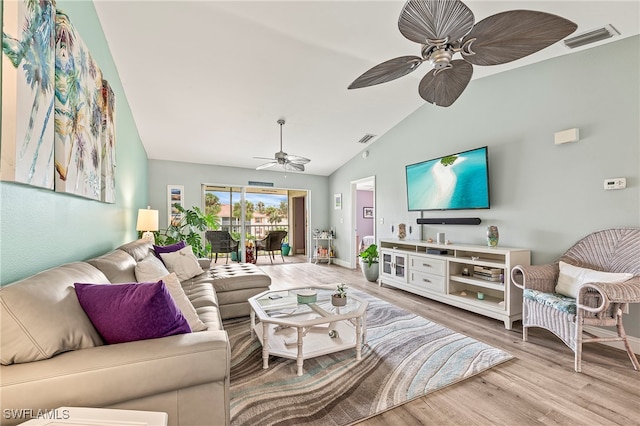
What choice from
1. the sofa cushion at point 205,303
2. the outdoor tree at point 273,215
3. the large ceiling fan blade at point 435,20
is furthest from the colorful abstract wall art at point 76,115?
the outdoor tree at point 273,215

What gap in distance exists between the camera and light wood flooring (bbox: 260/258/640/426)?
1.56m

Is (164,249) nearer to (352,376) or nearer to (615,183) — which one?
(352,376)

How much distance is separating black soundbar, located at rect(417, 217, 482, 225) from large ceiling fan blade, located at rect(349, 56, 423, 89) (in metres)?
2.39

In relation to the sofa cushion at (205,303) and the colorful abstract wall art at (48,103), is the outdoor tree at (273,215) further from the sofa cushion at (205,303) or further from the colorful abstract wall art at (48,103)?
the colorful abstract wall art at (48,103)

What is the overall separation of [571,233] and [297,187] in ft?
17.7

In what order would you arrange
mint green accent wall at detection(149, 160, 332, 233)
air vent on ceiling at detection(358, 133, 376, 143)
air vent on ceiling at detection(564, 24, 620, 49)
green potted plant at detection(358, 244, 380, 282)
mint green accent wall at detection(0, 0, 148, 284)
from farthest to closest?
mint green accent wall at detection(149, 160, 332, 233) → air vent on ceiling at detection(358, 133, 376, 143) → green potted plant at detection(358, 244, 380, 282) → air vent on ceiling at detection(564, 24, 620, 49) → mint green accent wall at detection(0, 0, 148, 284)

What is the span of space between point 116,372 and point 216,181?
18.2 feet

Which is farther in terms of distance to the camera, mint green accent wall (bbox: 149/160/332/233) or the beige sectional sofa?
mint green accent wall (bbox: 149/160/332/233)

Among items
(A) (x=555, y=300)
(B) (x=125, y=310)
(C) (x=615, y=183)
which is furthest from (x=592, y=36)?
(B) (x=125, y=310)

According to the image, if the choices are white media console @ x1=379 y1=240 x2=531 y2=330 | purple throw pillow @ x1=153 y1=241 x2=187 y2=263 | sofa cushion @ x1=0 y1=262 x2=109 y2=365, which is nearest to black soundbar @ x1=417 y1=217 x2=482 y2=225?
white media console @ x1=379 y1=240 x2=531 y2=330

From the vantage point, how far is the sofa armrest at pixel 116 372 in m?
0.94

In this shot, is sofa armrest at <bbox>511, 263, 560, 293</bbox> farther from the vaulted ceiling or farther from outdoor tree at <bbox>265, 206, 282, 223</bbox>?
outdoor tree at <bbox>265, 206, 282, 223</bbox>

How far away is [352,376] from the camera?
1.97 m

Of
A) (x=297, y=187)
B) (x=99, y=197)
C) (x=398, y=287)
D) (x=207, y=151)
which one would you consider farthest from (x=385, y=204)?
(x=99, y=197)
